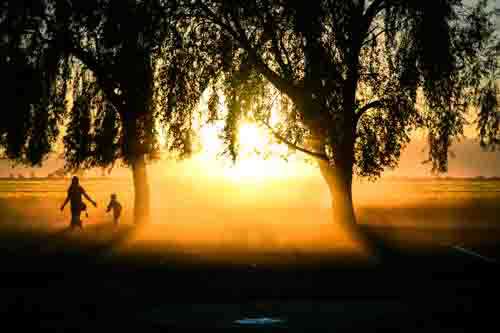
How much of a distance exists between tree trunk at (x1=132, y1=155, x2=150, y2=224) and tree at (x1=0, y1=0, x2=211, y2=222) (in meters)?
0.04

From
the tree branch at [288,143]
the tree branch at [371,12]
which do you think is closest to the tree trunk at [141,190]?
the tree branch at [288,143]

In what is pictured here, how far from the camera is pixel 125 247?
70.0 feet

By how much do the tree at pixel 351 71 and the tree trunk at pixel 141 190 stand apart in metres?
7.52

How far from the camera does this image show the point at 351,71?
76.5ft

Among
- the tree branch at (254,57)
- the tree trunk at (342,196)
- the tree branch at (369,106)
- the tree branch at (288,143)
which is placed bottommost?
the tree trunk at (342,196)

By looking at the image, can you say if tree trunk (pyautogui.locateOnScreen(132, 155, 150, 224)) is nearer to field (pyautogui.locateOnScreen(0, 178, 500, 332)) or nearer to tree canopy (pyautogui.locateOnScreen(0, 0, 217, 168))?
tree canopy (pyautogui.locateOnScreen(0, 0, 217, 168))

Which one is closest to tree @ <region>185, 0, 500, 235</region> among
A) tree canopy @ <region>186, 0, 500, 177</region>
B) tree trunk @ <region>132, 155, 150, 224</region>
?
tree canopy @ <region>186, 0, 500, 177</region>

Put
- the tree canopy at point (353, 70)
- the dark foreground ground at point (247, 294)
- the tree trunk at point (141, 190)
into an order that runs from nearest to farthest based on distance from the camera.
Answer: the dark foreground ground at point (247, 294)
the tree canopy at point (353, 70)
the tree trunk at point (141, 190)

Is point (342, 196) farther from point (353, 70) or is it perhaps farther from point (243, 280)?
point (243, 280)

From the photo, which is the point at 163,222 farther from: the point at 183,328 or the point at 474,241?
the point at 183,328

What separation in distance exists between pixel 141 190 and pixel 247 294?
62.4 ft

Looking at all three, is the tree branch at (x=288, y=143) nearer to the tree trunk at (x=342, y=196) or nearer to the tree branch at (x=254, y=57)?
the tree trunk at (x=342, y=196)

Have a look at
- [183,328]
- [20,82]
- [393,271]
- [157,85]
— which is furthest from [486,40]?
[183,328]

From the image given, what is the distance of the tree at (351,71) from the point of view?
2253 centimetres
